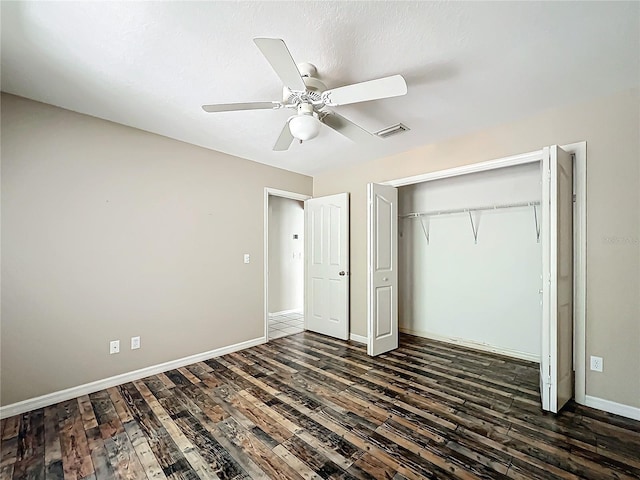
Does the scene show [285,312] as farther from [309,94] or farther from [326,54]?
[326,54]

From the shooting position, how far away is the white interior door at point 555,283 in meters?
2.22

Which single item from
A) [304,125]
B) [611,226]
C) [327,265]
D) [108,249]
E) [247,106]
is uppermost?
[247,106]

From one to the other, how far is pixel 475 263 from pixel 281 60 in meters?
3.46

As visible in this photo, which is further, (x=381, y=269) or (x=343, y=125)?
(x=381, y=269)

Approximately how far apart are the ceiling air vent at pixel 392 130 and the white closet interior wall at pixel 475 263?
56.7 inches

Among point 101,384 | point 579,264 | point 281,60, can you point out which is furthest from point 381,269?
point 101,384

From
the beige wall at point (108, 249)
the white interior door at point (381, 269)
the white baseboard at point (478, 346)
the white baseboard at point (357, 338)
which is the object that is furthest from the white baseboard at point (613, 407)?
the beige wall at point (108, 249)

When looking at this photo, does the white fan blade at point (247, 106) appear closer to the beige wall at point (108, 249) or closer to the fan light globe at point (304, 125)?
the fan light globe at point (304, 125)

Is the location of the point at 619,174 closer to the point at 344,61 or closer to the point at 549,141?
the point at 549,141

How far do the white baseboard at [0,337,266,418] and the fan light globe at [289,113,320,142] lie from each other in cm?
282

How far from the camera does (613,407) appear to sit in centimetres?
226

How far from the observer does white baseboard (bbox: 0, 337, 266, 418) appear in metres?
2.27

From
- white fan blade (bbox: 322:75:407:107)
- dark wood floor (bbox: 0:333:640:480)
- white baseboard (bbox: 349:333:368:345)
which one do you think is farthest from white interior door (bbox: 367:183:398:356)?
white fan blade (bbox: 322:75:407:107)

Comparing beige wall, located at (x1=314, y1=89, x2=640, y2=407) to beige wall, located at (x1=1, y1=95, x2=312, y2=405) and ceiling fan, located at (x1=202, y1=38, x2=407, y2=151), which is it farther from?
beige wall, located at (x1=1, y1=95, x2=312, y2=405)
